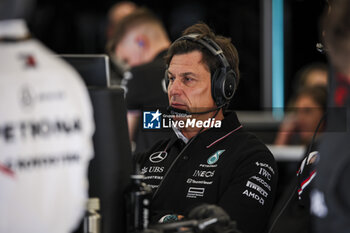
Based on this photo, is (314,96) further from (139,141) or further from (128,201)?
(128,201)

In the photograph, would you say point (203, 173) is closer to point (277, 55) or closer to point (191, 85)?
point (191, 85)

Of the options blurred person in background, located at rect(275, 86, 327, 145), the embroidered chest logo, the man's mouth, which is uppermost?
the man's mouth

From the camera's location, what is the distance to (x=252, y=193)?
6.45ft

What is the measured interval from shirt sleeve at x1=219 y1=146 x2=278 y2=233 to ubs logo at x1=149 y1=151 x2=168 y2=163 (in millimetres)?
313

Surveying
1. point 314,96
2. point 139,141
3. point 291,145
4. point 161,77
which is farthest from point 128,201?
point 291,145

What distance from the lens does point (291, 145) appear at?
4.45 metres

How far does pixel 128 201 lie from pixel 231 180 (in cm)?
53

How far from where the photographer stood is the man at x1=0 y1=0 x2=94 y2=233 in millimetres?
1235

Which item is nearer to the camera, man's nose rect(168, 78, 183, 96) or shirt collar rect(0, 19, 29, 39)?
shirt collar rect(0, 19, 29, 39)

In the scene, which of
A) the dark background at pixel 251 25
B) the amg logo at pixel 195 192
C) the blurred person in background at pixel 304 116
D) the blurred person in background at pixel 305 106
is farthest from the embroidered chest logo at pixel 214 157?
the dark background at pixel 251 25

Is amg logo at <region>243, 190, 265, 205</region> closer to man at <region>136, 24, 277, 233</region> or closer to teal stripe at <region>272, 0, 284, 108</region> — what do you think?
man at <region>136, 24, 277, 233</region>

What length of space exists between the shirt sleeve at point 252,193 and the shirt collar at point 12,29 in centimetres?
89

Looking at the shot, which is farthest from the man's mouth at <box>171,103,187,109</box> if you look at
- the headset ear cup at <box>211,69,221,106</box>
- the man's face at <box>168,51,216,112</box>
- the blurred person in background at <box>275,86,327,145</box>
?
the blurred person in background at <box>275,86,327,145</box>

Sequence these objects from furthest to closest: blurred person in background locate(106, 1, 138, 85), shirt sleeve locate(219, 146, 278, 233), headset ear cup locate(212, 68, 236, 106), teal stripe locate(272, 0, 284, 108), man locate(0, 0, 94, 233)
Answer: teal stripe locate(272, 0, 284, 108)
blurred person in background locate(106, 1, 138, 85)
headset ear cup locate(212, 68, 236, 106)
shirt sleeve locate(219, 146, 278, 233)
man locate(0, 0, 94, 233)
